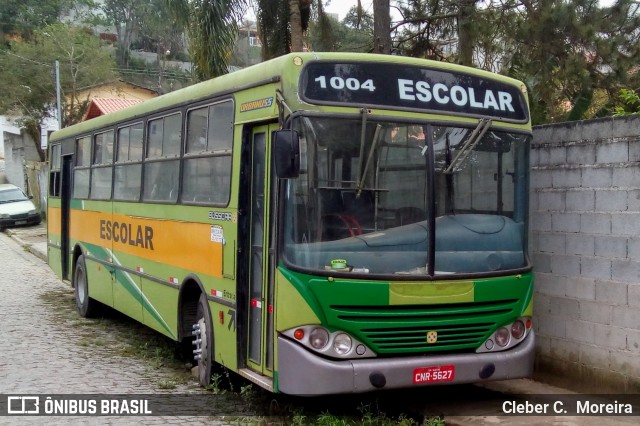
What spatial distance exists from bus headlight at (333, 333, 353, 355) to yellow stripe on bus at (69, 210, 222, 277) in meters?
1.68

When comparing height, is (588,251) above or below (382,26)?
below

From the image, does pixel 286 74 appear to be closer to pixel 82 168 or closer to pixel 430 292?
pixel 430 292

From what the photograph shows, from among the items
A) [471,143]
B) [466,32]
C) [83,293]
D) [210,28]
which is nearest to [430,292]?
[471,143]

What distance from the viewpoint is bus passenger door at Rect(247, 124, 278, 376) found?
6285mm

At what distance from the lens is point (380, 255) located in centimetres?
593

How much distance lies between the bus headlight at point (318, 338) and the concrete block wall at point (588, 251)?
272 centimetres

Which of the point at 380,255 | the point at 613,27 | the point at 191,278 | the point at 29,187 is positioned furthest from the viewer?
the point at 29,187

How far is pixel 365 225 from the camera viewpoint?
Answer: 591 cm

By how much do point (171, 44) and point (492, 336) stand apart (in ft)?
206

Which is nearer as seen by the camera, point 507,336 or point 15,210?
point 507,336

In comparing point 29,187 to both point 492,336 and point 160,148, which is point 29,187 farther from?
point 492,336

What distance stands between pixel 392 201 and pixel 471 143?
0.89 meters

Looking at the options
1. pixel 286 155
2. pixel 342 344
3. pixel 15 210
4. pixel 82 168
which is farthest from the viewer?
pixel 15 210

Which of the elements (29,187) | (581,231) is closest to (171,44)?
(29,187)
